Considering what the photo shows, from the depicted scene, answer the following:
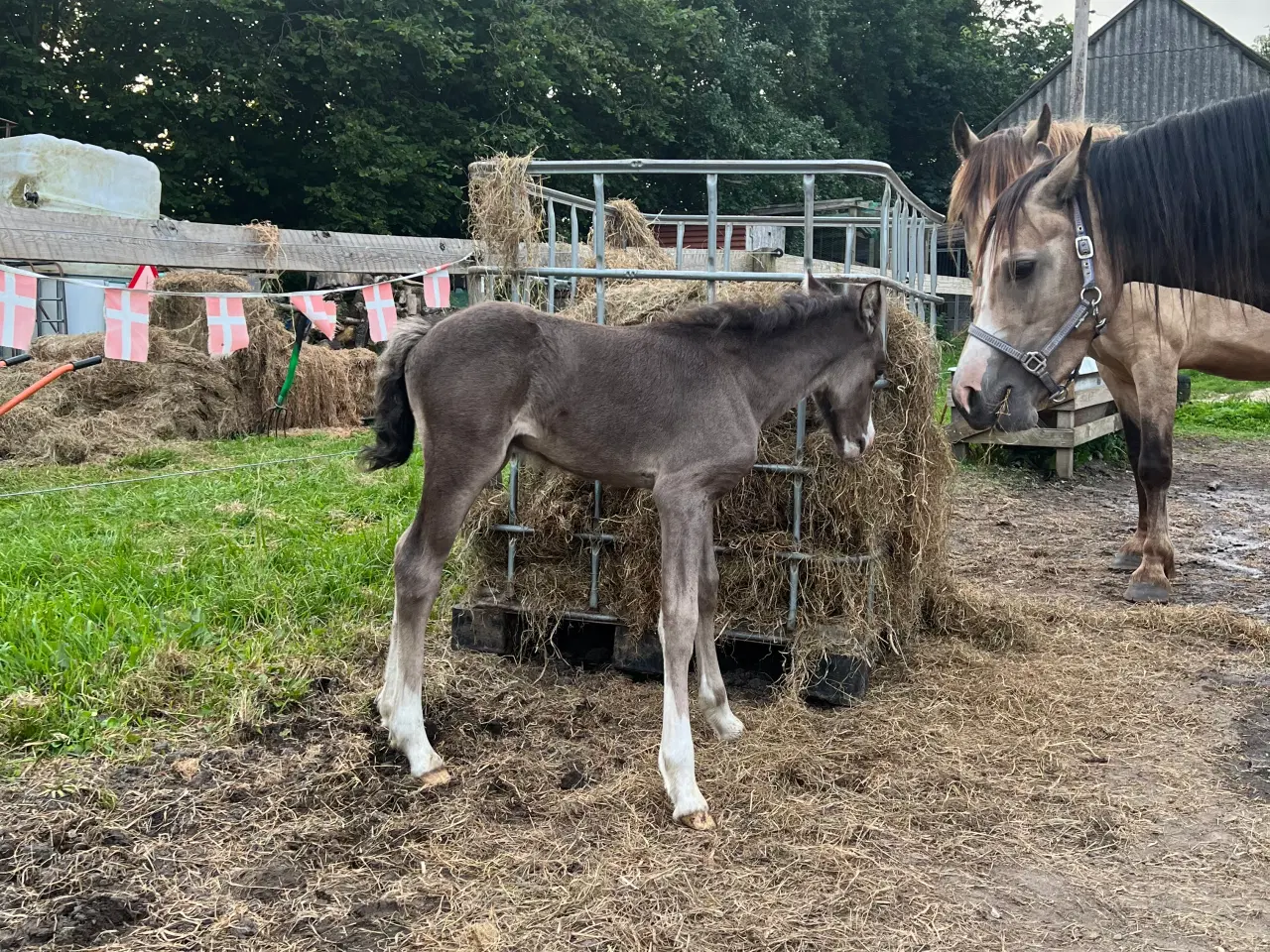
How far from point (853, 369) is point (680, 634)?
114cm

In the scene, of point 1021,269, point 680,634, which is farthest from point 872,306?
point 680,634

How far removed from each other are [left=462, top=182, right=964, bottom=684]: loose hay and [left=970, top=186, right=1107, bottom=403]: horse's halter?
17.9 inches

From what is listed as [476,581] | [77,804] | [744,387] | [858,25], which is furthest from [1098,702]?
[858,25]

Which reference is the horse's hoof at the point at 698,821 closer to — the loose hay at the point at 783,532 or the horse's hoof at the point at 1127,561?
the loose hay at the point at 783,532

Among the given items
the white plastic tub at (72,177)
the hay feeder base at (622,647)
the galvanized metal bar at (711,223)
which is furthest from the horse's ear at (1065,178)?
the white plastic tub at (72,177)

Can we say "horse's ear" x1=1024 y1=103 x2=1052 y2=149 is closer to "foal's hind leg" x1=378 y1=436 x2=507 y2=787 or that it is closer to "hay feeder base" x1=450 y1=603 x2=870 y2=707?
"hay feeder base" x1=450 y1=603 x2=870 y2=707

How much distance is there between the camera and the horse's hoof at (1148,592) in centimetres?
500

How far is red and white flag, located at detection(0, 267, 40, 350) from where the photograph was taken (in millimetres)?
4684

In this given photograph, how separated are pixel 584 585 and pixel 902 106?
102 ft

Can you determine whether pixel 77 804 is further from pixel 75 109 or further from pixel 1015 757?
pixel 75 109

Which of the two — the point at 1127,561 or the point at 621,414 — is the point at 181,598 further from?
the point at 1127,561

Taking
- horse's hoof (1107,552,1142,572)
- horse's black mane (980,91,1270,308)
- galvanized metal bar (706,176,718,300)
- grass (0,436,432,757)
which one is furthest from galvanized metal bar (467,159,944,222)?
horse's hoof (1107,552,1142,572)

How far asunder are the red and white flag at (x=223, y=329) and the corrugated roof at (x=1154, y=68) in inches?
790

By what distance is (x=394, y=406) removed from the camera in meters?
3.13
